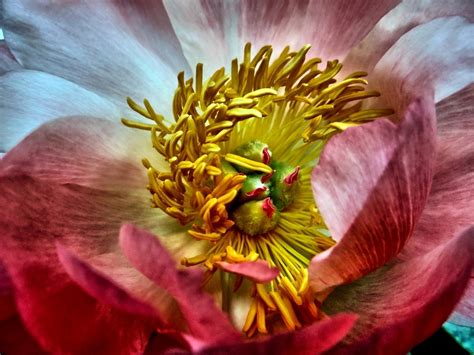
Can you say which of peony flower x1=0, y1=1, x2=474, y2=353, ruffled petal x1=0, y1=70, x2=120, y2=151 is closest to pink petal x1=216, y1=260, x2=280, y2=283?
peony flower x1=0, y1=1, x2=474, y2=353

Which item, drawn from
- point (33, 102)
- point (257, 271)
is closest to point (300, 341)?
point (257, 271)

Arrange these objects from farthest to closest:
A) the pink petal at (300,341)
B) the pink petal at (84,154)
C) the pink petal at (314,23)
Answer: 1. the pink petal at (314,23)
2. the pink petal at (84,154)
3. the pink petal at (300,341)

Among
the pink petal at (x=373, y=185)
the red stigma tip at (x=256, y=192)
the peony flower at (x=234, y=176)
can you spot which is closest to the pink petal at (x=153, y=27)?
the peony flower at (x=234, y=176)

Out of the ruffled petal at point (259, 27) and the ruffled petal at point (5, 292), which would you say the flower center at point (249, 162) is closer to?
the ruffled petal at point (259, 27)

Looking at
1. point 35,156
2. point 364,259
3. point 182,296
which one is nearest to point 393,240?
point 364,259

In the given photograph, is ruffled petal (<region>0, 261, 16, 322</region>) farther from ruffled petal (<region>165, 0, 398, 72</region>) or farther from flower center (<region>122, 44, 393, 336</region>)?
ruffled petal (<region>165, 0, 398, 72</region>)

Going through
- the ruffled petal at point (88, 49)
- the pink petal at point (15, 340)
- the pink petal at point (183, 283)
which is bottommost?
the pink petal at point (15, 340)

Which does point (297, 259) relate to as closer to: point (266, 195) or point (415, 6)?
point (266, 195)
